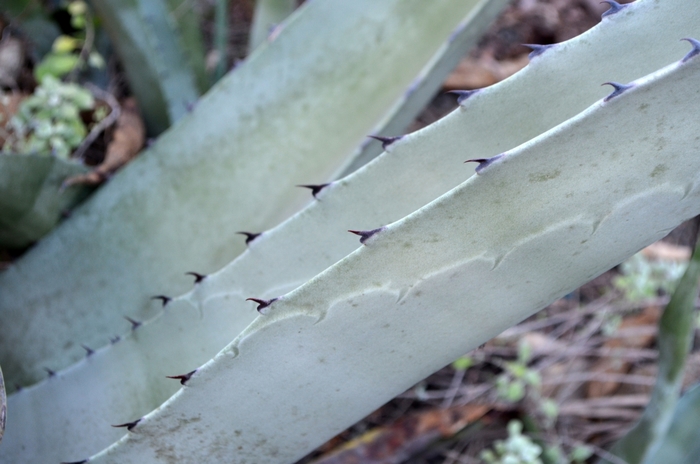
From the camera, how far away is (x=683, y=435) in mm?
800

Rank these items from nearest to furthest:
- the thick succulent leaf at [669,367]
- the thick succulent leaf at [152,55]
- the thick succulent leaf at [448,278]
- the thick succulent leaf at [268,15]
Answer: the thick succulent leaf at [448,278], the thick succulent leaf at [669,367], the thick succulent leaf at [152,55], the thick succulent leaf at [268,15]

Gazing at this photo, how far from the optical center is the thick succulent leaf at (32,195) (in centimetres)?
76

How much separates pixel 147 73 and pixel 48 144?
0.20 meters

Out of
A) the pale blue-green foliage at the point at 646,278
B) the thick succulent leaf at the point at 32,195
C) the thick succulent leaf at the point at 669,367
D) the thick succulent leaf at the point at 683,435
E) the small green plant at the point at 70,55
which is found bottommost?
the pale blue-green foliage at the point at 646,278

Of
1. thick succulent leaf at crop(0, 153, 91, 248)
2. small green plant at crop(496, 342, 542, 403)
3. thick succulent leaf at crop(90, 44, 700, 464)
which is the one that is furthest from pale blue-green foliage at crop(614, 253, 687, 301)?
thick succulent leaf at crop(0, 153, 91, 248)

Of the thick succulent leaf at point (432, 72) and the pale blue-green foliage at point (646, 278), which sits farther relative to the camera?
the pale blue-green foliage at point (646, 278)

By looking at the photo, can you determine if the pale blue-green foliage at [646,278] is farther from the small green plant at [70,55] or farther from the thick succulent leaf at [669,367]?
the small green plant at [70,55]

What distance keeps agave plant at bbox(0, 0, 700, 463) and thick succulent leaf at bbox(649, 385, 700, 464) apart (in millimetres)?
480

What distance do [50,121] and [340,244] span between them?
661 millimetres

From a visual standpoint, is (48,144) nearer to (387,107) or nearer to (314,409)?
(387,107)

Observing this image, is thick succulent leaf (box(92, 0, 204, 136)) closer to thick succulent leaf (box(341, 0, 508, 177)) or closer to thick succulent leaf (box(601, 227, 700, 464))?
thick succulent leaf (box(341, 0, 508, 177))

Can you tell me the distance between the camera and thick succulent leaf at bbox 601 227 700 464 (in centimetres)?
73

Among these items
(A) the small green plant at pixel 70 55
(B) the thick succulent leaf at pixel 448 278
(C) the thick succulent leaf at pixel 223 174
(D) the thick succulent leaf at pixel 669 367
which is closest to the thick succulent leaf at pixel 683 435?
(D) the thick succulent leaf at pixel 669 367

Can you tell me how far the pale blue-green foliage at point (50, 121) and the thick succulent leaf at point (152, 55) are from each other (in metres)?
0.10
